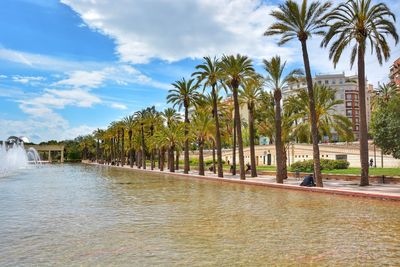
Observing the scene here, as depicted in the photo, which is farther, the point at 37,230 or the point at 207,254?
the point at 37,230

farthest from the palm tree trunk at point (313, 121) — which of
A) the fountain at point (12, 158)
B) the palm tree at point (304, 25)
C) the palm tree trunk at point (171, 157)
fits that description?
the fountain at point (12, 158)

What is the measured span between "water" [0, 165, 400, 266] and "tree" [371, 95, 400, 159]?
1607cm

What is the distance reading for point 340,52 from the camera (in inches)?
1156

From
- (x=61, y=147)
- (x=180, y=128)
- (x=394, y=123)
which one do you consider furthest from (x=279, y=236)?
(x=61, y=147)

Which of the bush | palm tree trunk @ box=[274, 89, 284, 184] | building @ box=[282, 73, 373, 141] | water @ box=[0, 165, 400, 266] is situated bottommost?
water @ box=[0, 165, 400, 266]

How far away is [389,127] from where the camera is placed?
34.1m

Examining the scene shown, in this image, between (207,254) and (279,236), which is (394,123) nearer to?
(279,236)

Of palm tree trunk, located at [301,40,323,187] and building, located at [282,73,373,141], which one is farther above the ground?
building, located at [282,73,373,141]

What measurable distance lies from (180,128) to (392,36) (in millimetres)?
35158

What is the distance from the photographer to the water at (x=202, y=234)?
9047mm

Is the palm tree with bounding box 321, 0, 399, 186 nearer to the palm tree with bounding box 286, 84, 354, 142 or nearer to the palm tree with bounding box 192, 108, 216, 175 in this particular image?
the palm tree with bounding box 286, 84, 354, 142

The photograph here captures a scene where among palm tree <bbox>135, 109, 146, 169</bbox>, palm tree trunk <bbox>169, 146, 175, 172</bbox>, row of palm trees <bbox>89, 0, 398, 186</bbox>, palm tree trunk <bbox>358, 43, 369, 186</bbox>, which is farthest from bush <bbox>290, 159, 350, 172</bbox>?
palm tree <bbox>135, 109, 146, 169</bbox>

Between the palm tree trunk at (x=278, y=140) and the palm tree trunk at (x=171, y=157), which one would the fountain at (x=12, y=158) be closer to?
the palm tree trunk at (x=171, y=157)

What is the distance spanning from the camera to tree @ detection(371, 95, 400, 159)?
109ft
